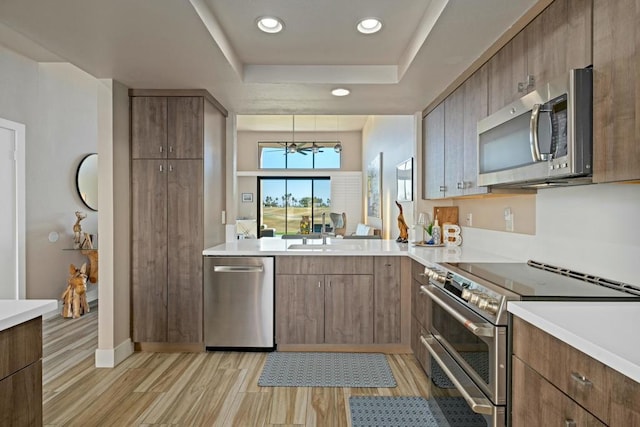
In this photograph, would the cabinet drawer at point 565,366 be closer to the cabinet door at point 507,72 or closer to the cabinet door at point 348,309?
the cabinet door at point 507,72

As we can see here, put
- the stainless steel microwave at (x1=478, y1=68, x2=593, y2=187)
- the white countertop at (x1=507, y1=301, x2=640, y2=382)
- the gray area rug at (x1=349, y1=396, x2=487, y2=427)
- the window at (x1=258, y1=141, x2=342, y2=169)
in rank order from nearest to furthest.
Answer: the white countertop at (x1=507, y1=301, x2=640, y2=382) < the stainless steel microwave at (x1=478, y1=68, x2=593, y2=187) < the gray area rug at (x1=349, y1=396, x2=487, y2=427) < the window at (x1=258, y1=141, x2=342, y2=169)

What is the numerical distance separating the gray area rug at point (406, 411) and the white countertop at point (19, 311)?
5.40 ft

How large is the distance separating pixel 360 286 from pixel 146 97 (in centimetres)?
234

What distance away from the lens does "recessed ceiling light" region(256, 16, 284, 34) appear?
7.79 ft

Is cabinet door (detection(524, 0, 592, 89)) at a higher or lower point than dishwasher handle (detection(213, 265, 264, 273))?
higher

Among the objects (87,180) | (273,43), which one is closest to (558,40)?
(273,43)

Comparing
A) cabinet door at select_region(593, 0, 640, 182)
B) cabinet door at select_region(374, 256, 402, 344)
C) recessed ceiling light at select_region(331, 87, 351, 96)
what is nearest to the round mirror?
recessed ceiling light at select_region(331, 87, 351, 96)

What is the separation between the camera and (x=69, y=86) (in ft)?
15.7

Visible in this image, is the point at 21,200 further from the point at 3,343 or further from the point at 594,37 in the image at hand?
the point at 594,37

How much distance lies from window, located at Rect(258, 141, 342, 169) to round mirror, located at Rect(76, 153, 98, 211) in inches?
188

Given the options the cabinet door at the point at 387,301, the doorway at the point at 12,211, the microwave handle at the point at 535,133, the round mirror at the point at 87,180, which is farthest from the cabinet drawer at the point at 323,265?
the round mirror at the point at 87,180

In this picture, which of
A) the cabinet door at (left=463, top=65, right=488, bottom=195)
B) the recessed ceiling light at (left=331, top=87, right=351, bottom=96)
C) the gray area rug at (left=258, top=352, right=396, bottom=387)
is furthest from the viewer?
the recessed ceiling light at (left=331, top=87, right=351, bottom=96)

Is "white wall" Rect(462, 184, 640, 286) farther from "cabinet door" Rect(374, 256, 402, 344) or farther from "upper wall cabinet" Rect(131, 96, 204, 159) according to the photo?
"upper wall cabinet" Rect(131, 96, 204, 159)

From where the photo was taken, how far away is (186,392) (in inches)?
105
